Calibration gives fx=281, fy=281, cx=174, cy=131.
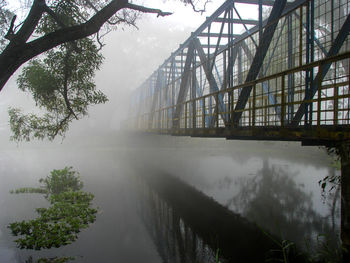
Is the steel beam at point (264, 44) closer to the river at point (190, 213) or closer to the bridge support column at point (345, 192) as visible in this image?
the river at point (190, 213)

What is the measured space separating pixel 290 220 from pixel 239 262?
341 centimetres

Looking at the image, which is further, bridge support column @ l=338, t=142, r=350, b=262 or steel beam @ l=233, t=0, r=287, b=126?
steel beam @ l=233, t=0, r=287, b=126

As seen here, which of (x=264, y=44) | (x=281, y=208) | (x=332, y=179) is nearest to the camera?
(x=332, y=179)

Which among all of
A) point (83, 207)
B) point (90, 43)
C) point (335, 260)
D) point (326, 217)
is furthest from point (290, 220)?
point (90, 43)

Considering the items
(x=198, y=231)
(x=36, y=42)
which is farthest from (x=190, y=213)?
(x=36, y=42)

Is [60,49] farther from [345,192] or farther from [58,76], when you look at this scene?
[345,192]

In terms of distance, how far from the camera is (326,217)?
342 inches

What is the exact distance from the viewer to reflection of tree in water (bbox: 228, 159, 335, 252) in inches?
304

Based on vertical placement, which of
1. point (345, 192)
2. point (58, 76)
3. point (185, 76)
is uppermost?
point (185, 76)

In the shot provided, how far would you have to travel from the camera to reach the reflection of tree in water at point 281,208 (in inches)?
304

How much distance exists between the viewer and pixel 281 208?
1005 cm

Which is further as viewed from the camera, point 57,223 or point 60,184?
point 60,184

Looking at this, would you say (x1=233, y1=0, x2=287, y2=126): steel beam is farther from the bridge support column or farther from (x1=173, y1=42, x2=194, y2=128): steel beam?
(x1=173, y1=42, x2=194, y2=128): steel beam

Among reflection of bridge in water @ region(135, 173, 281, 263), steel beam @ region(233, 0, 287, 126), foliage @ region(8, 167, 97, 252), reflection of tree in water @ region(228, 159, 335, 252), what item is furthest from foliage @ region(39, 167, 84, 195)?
steel beam @ region(233, 0, 287, 126)
